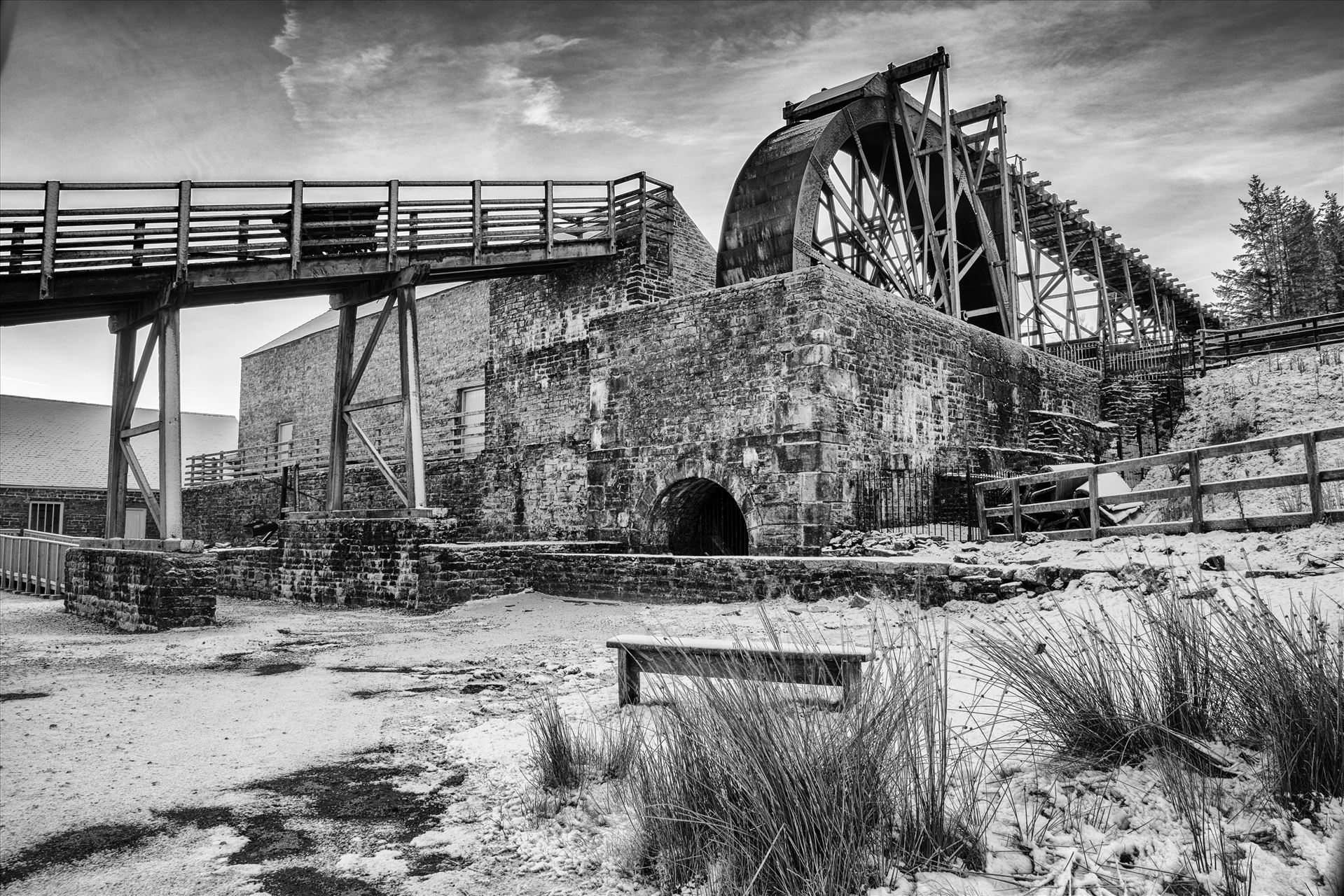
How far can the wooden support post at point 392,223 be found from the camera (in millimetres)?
13047

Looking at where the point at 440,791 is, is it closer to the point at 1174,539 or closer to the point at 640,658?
the point at 640,658

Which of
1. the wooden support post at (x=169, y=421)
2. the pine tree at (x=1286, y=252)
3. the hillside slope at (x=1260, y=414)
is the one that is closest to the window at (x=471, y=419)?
the wooden support post at (x=169, y=421)

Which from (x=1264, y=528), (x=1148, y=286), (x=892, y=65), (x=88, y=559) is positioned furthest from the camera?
(x=1148, y=286)

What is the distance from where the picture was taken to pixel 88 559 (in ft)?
37.4

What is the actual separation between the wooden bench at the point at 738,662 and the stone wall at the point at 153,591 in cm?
710

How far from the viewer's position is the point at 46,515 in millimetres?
27406

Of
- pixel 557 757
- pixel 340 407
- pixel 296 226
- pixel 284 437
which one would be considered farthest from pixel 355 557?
pixel 284 437

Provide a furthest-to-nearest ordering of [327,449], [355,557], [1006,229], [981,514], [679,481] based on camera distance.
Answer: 1. [327,449]
2. [1006,229]
3. [355,557]
4. [679,481]
5. [981,514]

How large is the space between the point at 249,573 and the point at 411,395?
16.5 feet

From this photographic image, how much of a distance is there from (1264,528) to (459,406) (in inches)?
642

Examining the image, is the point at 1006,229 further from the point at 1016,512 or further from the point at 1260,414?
the point at 1016,512

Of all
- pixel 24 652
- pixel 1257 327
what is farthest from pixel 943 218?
pixel 24 652

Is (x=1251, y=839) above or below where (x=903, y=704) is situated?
below

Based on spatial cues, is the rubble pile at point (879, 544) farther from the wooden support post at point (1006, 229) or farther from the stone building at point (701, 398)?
the wooden support post at point (1006, 229)
